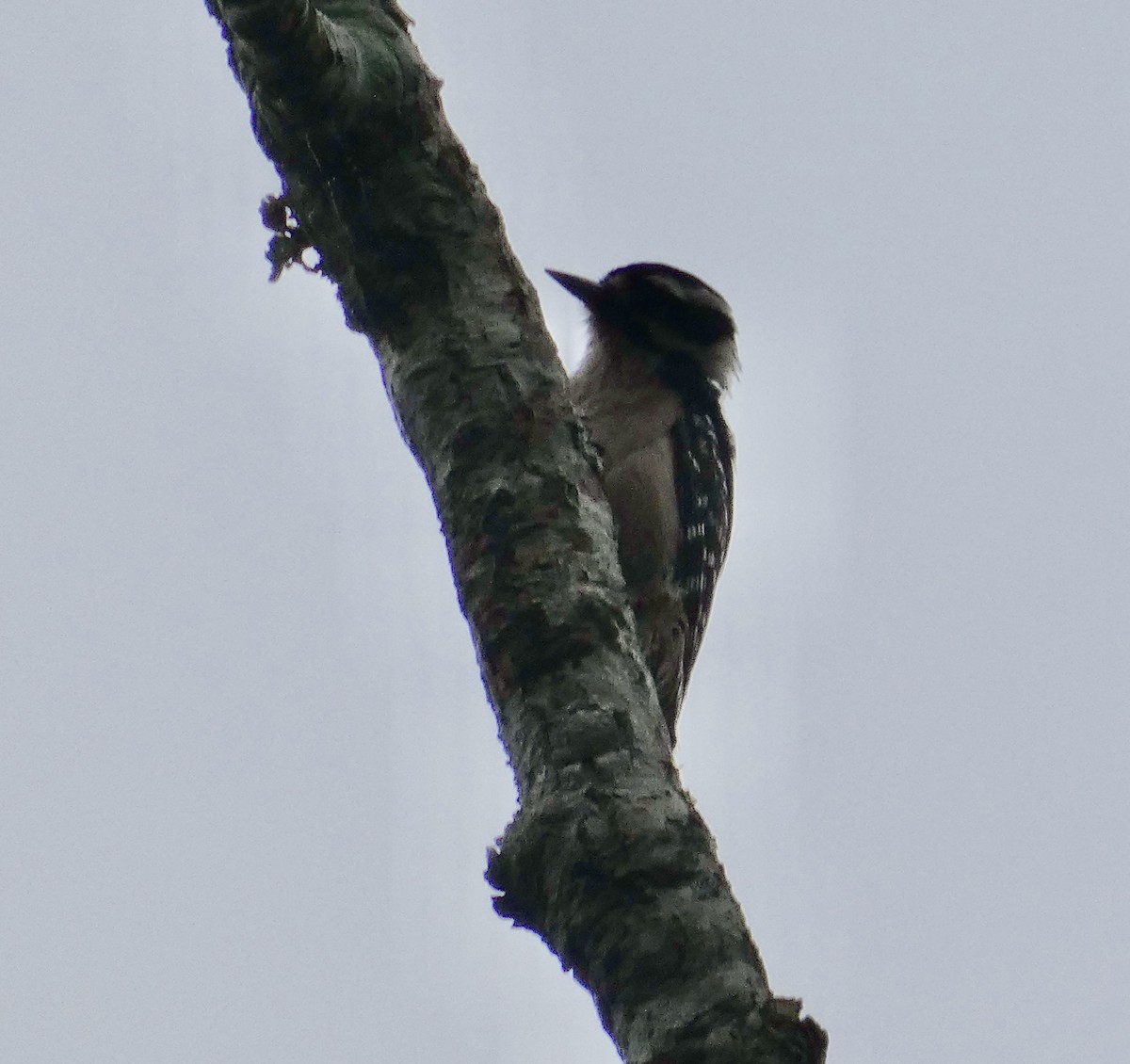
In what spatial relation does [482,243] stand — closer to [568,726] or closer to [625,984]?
[568,726]

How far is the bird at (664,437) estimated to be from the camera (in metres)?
6.02

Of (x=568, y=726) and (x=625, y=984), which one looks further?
(x=568, y=726)

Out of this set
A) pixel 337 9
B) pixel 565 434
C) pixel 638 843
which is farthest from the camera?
pixel 337 9

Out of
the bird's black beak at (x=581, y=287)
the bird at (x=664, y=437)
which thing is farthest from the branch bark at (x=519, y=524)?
the bird's black beak at (x=581, y=287)

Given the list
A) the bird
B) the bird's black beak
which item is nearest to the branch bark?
the bird

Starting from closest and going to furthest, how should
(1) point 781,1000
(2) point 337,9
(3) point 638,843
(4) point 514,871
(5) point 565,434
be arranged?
(1) point 781,1000
(3) point 638,843
(4) point 514,871
(5) point 565,434
(2) point 337,9

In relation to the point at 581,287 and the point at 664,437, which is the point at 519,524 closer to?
the point at 664,437

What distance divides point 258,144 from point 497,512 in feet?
4.43

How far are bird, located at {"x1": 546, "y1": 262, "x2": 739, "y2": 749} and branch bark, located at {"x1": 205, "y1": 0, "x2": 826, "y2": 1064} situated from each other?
1.91 metres

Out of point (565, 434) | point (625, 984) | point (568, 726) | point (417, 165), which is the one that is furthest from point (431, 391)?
point (625, 984)

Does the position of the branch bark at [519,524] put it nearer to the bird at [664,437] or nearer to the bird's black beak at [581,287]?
the bird at [664,437]

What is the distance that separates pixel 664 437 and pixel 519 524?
10.0 ft

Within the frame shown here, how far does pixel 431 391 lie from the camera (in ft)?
12.3

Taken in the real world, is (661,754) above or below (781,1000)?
above
